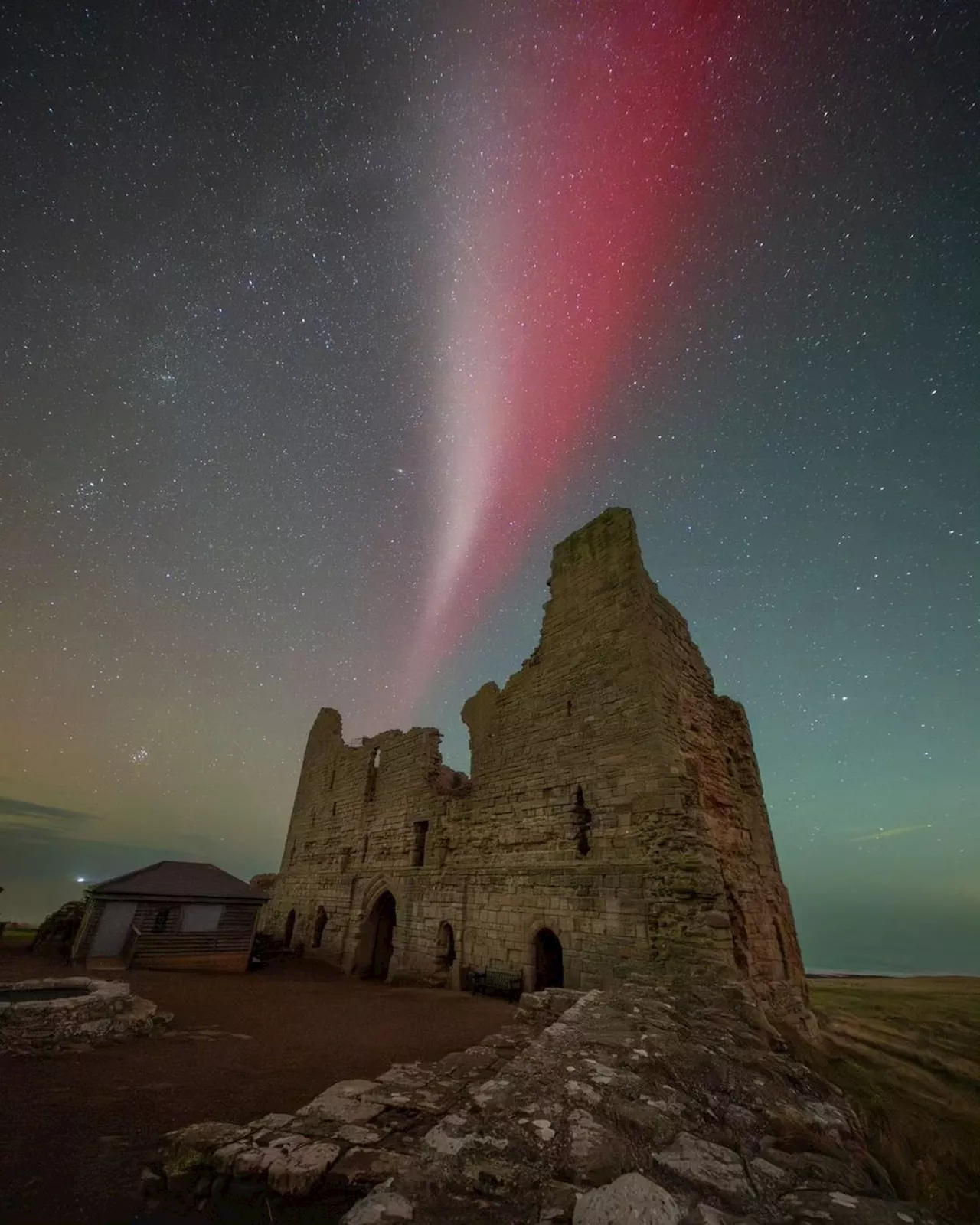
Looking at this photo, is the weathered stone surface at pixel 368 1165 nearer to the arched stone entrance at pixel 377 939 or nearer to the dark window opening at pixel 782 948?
the dark window opening at pixel 782 948

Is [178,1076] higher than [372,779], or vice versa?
[372,779]

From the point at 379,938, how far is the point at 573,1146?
739 inches

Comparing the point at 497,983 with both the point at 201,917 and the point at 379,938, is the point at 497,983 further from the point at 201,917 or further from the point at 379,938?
the point at 201,917

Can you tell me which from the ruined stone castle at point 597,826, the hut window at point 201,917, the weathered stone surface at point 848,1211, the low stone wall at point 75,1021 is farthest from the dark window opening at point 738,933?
the hut window at point 201,917

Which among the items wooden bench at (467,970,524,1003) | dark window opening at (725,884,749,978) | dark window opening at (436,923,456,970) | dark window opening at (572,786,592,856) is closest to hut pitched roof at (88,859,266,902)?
dark window opening at (436,923,456,970)

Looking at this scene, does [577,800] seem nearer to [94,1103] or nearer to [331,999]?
[331,999]

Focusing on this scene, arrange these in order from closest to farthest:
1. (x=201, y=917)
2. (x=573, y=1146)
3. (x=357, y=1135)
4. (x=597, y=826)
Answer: (x=573, y=1146)
(x=357, y=1135)
(x=597, y=826)
(x=201, y=917)

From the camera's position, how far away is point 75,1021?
7.02 metres

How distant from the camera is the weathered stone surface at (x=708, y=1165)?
218cm

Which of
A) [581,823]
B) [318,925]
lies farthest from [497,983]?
[318,925]

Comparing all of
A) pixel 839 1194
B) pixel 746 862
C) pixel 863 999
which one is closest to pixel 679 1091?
pixel 839 1194

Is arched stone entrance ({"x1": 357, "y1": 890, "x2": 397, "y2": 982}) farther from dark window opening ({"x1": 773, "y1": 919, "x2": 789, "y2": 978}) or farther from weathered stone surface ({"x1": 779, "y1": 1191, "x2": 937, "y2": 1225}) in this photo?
weathered stone surface ({"x1": 779, "y1": 1191, "x2": 937, "y2": 1225})

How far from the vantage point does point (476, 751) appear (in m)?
14.9

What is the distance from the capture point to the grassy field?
27.2 feet
